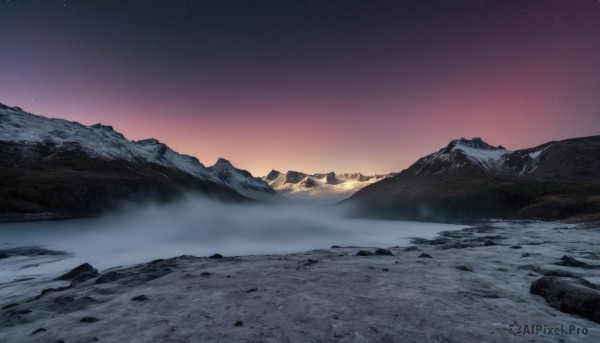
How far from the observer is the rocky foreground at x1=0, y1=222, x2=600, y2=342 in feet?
37.5

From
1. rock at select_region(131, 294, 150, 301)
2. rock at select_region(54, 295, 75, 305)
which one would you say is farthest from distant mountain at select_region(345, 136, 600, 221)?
rock at select_region(54, 295, 75, 305)

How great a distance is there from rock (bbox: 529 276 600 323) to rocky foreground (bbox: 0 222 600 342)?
0.15 feet

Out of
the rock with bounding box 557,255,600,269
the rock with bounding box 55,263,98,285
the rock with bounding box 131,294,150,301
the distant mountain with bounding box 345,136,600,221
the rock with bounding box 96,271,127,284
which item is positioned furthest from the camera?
the distant mountain with bounding box 345,136,600,221

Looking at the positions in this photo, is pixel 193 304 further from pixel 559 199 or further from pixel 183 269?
pixel 559 199

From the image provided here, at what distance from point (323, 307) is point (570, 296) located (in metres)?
10.4

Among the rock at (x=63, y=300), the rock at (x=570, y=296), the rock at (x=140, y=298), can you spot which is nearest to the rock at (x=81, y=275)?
the rock at (x=63, y=300)

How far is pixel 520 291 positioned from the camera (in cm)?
1681

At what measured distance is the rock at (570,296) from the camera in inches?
483

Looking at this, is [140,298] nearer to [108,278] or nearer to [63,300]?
[63,300]

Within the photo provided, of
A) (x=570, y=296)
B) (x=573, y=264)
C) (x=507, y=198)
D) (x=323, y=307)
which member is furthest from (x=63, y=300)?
(x=507, y=198)

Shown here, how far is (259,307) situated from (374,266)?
1360 centimetres

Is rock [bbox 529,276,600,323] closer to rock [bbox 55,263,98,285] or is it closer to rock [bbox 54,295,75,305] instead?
rock [bbox 54,295,75,305]

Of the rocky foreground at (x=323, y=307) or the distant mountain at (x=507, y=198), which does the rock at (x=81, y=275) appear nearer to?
the rocky foreground at (x=323, y=307)

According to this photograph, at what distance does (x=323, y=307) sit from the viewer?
14.5 m
